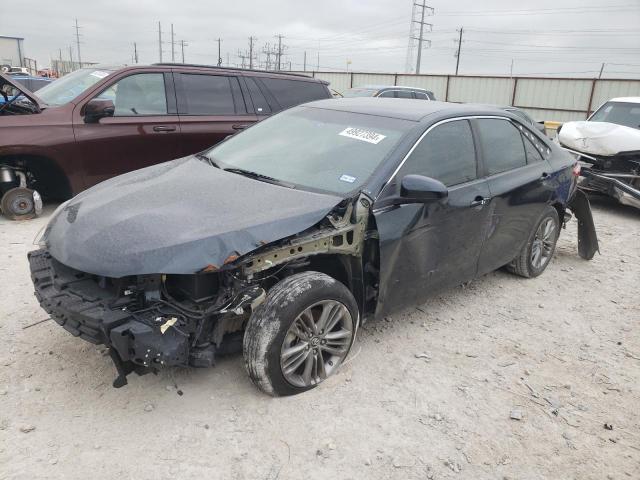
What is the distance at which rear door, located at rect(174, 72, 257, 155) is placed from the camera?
21.4ft

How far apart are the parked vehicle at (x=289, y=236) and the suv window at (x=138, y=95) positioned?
2617mm

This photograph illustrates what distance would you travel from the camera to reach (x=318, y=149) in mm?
3568

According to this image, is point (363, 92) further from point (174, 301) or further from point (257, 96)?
point (174, 301)

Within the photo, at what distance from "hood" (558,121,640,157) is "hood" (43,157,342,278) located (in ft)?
21.6

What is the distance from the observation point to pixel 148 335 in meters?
2.43

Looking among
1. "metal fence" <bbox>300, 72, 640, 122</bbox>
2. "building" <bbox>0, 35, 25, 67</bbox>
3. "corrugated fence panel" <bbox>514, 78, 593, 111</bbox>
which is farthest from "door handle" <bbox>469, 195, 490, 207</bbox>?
"building" <bbox>0, 35, 25, 67</bbox>

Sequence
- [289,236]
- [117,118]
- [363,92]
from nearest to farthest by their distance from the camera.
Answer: [289,236] < [117,118] < [363,92]

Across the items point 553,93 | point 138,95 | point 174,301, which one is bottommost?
point 174,301

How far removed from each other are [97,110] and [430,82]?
799 inches

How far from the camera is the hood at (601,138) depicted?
7.76 meters

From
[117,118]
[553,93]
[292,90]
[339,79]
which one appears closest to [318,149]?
[117,118]

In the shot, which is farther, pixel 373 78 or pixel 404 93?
pixel 373 78

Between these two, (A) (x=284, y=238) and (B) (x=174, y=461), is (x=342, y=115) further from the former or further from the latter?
(B) (x=174, y=461)

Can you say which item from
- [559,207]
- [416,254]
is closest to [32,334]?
[416,254]
